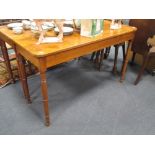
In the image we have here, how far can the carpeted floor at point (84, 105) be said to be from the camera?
1.56 meters

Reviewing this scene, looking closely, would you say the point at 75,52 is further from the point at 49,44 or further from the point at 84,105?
the point at 84,105

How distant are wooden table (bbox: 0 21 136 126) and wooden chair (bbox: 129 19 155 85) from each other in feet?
1.52

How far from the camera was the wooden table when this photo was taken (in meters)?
1.23

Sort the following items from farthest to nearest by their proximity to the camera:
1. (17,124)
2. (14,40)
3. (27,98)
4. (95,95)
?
(95,95) < (27,98) < (17,124) < (14,40)

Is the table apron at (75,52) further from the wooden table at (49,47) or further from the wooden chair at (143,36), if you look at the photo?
the wooden chair at (143,36)

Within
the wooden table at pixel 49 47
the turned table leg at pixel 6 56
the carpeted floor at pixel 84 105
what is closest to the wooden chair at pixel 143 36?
the carpeted floor at pixel 84 105

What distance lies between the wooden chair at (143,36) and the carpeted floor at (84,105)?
0.30m

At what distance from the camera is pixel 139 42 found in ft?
7.59

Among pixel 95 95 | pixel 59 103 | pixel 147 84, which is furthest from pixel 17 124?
pixel 147 84

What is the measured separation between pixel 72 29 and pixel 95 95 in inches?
30.6

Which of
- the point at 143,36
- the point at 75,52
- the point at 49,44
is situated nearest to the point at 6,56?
the point at 49,44
